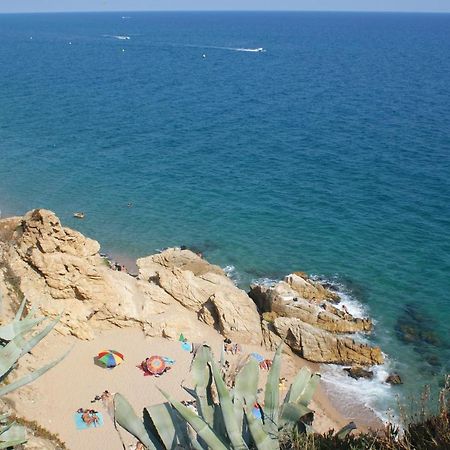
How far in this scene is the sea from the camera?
105 ft

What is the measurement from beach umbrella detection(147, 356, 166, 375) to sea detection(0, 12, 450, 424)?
809cm

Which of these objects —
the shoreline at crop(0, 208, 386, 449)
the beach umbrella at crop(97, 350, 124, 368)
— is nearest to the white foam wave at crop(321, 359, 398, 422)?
the shoreline at crop(0, 208, 386, 449)

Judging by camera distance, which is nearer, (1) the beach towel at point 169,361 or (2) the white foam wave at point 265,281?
(1) the beach towel at point 169,361

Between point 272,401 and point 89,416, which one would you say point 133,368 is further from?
point 272,401

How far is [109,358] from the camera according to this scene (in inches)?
879

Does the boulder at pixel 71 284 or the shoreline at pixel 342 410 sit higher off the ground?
the boulder at pixel 71 284

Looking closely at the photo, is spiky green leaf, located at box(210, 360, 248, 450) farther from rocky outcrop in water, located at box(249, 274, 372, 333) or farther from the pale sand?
→ rocky outcrop in water, located at box(249, 274, 372, 333)

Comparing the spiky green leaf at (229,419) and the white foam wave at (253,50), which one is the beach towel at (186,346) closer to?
the spiky green leaf at (229,419)

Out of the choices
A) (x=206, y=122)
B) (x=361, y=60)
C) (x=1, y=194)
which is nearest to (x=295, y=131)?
(x=206, y=122)

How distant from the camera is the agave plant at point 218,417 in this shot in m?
6.19

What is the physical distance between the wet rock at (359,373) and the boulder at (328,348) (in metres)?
0.49

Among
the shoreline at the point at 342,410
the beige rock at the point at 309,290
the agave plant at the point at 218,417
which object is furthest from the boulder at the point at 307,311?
the agave plant at the point at 218,417

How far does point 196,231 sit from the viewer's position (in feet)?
131

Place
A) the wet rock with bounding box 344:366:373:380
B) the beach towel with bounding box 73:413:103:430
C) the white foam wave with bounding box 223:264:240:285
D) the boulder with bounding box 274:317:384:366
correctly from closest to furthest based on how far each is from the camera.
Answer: the beach towel with bounding box 73:413:103:430 < the wet rock with bounding box 344:366:373:380 < the boulder with bounding box 274:317:384:366 < the white foam wave with bounding box 223:264:240:285
